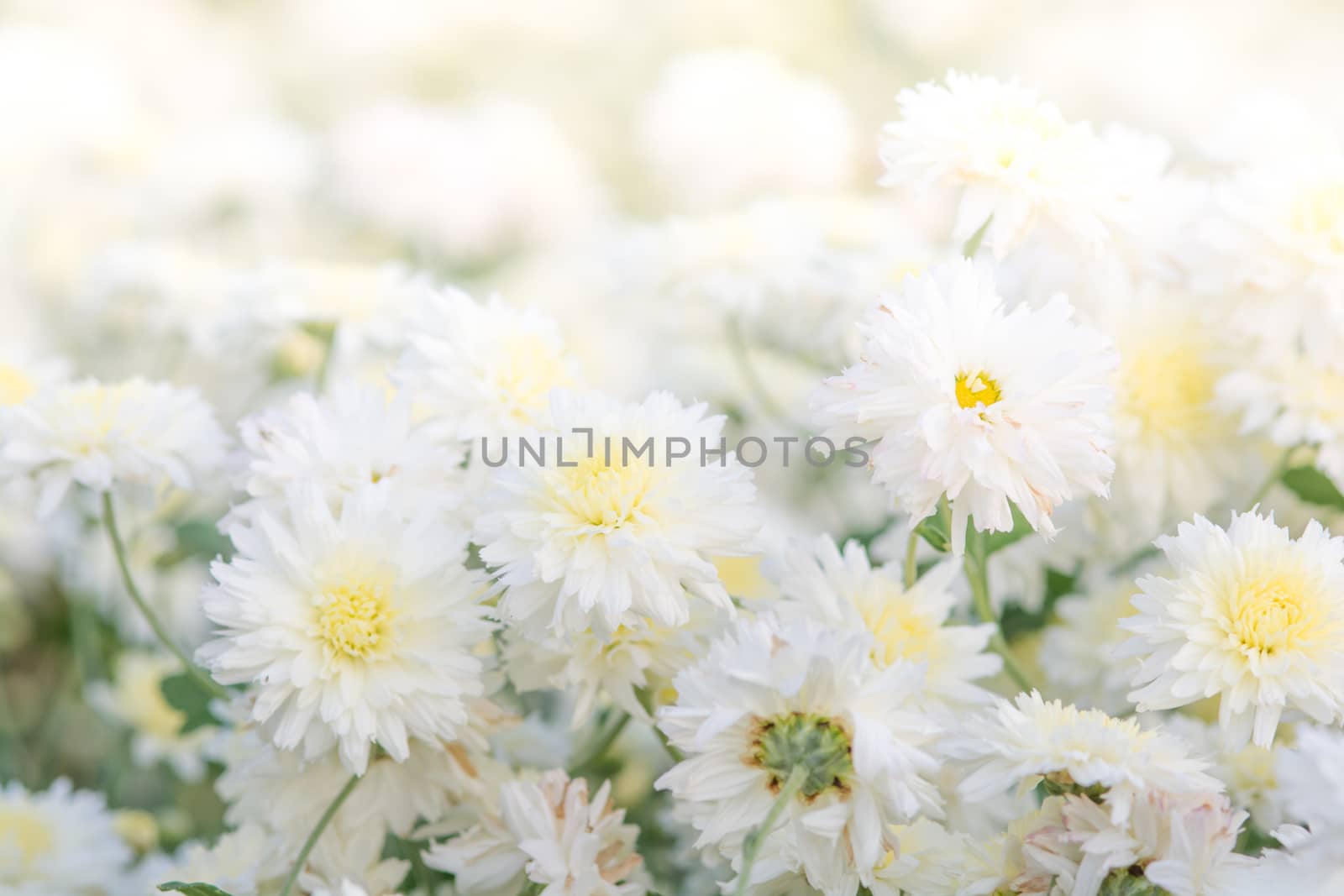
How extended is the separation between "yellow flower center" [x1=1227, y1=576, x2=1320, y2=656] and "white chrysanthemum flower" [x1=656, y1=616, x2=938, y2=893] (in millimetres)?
136

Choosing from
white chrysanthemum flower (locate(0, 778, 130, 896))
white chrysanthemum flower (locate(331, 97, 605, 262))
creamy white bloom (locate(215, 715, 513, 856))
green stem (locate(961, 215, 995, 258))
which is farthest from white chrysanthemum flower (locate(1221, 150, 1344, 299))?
white chrysanthemum flower (locate(331, 97, 605, 262))

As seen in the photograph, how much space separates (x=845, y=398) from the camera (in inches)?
18.3

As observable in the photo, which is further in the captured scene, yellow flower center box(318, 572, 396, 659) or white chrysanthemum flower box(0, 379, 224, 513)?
white chrysanthemum flower box(0, 379, 224, 513)

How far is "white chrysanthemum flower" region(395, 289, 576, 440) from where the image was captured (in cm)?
57

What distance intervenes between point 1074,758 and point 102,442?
0.47 metres

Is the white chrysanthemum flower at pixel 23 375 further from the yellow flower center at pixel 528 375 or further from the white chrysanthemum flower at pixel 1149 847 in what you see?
the white chrysanthemum flower at pixel 1149 847

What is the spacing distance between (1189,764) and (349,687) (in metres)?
0.32

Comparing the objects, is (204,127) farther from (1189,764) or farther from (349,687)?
(1189,764)

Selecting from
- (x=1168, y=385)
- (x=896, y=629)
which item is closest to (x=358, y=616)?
(x=896, y=629)

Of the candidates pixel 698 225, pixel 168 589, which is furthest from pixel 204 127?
pixel 698 225

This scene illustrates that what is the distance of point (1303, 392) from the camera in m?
0.63

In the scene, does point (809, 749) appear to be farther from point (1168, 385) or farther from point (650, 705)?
point (1168, 385)

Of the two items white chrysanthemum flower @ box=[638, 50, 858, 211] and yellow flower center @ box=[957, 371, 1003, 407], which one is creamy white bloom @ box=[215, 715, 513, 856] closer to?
yellow flower center @ box=[957, 371, 1003, 407]

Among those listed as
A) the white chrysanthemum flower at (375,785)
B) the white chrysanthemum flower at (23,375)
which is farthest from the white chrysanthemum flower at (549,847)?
the white chrysanthemum flower at (23,375)
